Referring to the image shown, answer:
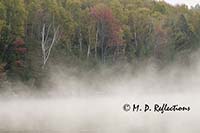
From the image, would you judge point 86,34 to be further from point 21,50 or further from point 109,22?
point 21,50

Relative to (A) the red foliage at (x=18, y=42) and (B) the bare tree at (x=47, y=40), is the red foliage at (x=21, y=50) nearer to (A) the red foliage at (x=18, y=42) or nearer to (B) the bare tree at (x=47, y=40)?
(A) the red foliage at (x=18, y=42)

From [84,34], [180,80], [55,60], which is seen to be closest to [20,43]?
[55,60]

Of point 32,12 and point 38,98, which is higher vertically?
point 32,12

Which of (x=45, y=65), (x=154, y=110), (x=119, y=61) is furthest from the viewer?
(x=119, y=61)

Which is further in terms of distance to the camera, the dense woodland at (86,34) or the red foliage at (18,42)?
the dense woodland at (86,34)

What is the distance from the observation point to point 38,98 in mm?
25203

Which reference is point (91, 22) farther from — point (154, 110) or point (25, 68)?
point (154, 110)

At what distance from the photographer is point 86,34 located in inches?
1532

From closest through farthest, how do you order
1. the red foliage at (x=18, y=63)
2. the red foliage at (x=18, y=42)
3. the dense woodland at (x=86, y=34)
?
the red foliage at (x=18, y=63) < the red foliage at (x=18, y=42) < the dense woodland at (x=86, y=34)

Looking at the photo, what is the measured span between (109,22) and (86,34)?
2156 mm

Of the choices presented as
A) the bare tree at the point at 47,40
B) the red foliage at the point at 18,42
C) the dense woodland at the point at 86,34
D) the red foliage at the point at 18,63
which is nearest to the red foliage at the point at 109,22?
the dense woodland at the point at 86,34

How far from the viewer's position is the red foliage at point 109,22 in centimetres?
3941

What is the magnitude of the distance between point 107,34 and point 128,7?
841cm

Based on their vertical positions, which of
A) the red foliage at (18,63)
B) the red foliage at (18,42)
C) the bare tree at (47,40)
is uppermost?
the red foliage at (18,42)
